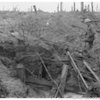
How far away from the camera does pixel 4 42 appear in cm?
1058

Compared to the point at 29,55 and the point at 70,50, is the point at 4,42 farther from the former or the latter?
Result: the point at 70,50

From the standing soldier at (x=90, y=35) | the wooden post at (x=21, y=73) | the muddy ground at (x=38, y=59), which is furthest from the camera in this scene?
the standing soldier at (x=90, y=35)

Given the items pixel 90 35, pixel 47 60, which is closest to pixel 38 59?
pixel 47 60

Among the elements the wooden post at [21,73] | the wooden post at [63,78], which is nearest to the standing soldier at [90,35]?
the wooden post at [63,78]

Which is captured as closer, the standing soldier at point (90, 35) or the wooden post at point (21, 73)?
the wooden post at point (21, 73)

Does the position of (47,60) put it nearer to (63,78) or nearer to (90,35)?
(63,78)

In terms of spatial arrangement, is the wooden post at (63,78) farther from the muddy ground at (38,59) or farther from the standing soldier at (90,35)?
the standing soldier at (90,35)

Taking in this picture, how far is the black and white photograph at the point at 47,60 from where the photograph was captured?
29.3ft

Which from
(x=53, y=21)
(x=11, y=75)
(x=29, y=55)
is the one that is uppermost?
(x=53, y=21)

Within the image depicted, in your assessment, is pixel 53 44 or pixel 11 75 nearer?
pixel 11 75

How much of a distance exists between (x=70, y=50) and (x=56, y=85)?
9.64 feet

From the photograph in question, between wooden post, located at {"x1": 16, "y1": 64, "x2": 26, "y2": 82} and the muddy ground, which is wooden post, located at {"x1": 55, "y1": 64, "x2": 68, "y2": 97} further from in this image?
wooden post, located at {"x1": 16, "y1": 64, "x2": 26, "y2": 82}


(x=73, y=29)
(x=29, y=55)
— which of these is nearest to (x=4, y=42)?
(x=29, y=55)

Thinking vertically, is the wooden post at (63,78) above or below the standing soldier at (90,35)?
below
